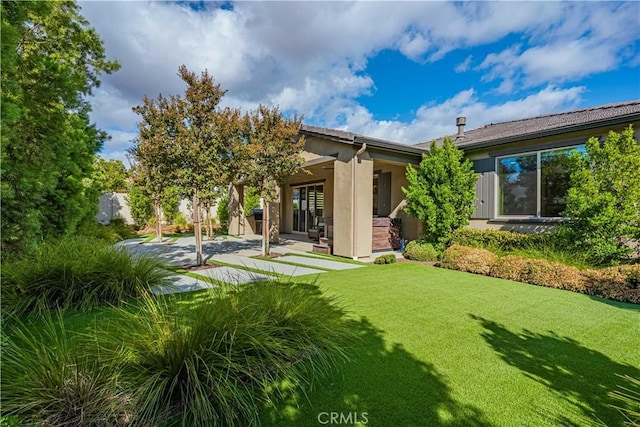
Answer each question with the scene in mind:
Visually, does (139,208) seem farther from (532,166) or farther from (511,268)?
(532,166)

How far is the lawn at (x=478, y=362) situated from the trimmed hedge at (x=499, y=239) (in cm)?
239

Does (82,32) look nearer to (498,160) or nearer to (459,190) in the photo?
(459,190)

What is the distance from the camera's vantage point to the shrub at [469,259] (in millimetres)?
7422

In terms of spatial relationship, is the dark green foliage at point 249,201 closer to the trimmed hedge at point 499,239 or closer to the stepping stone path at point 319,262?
the stepping stone path at point 319,262

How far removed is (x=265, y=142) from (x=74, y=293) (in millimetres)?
6141

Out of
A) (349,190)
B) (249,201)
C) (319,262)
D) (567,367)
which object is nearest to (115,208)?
(249,201)

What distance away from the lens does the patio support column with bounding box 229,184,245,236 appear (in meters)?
17.0

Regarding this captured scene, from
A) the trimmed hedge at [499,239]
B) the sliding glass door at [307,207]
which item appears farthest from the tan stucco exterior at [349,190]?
the sliding glass door at [307,207]

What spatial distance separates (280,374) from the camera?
2768 millimetres

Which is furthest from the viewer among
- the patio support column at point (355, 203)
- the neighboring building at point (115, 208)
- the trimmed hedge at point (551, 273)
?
the neighboring building at point (115, 208)

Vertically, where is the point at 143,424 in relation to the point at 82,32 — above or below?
below

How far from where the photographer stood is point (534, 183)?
337 inches

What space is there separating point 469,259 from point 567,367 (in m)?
4.98

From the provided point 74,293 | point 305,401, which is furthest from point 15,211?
point 305,401
